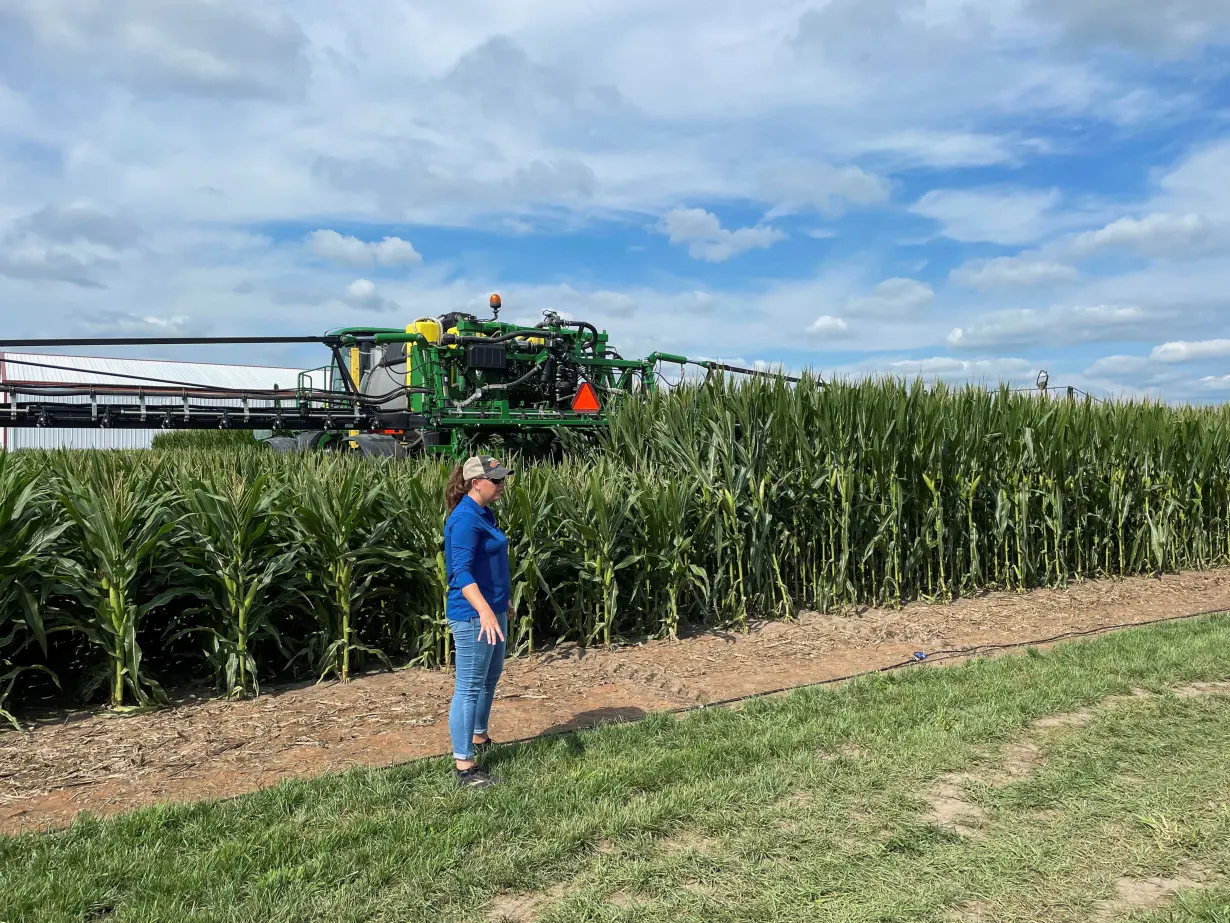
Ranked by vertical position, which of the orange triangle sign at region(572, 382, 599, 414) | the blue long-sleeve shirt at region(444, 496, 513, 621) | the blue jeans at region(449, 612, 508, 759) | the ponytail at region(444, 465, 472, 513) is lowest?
the blue jeans at region(449, 612, 508, 759)

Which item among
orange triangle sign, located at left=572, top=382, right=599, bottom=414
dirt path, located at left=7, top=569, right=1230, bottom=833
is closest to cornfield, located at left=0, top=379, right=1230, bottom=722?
dirt path, located at left=7, top=569, right=1230, bottom=833

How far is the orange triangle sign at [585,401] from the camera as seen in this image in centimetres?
1102

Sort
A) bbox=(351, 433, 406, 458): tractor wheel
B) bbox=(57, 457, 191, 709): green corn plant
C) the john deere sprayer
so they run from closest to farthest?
bbox=(57, 457, 191, 709): green corn plant, the john deere sprayer, bbox=(351, 433, 406, 458): tractor wheel

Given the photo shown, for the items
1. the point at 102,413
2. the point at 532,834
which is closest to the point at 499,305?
the point at 102,413

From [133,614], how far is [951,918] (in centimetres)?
475

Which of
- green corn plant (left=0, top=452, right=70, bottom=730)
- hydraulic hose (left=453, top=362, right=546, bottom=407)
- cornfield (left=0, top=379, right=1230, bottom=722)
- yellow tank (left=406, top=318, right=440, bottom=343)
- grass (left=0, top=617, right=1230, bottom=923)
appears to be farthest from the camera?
yellow tank (left=406, top=318, right=440, bottom=343)

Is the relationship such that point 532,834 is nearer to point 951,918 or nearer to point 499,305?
point 951,918

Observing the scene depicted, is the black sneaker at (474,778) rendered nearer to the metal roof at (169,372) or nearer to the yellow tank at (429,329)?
the yellow tank at (429,329)

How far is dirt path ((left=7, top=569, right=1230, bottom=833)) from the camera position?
4531 mm

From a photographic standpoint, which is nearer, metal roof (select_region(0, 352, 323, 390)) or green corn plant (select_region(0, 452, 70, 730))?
green corn plant (select_region(0, 452, 70, 730))

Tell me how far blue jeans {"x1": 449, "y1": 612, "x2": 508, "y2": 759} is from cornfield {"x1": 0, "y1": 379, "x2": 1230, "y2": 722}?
1.88 m

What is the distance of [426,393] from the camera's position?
1091cm

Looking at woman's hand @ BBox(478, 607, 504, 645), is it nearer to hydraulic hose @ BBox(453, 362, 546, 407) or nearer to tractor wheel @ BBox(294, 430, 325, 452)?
hydraulic hose @ BBox(453, 362, 546, 407)

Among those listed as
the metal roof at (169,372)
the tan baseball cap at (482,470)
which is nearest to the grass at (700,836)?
the tan baseball cap at (482,470)
